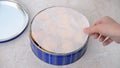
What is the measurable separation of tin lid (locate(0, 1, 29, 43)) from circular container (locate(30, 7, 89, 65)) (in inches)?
2.3

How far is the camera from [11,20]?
61 centimetres

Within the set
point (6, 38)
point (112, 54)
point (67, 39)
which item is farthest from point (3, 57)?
point (112, 54)

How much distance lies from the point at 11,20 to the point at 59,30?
15 centimetres

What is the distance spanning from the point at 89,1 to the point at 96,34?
0.56ft

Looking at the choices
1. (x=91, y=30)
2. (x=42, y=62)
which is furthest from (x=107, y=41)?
(x=42, y=62)

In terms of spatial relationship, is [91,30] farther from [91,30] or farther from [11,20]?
[11,20]

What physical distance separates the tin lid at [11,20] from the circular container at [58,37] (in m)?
0.06

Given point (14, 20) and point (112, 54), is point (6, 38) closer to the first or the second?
point (14, 20)

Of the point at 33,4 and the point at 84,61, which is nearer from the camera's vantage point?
the point at 84,61

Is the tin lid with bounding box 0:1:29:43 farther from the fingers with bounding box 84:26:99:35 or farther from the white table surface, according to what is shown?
the fingers with bounding box 84:26:99:35

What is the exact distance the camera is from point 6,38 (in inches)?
22.6

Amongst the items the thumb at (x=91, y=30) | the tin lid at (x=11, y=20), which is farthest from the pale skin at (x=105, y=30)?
the tin lid at (x=11, y=20)

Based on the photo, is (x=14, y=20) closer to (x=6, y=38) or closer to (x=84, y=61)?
(x=6, y=38)

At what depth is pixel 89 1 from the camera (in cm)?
68
